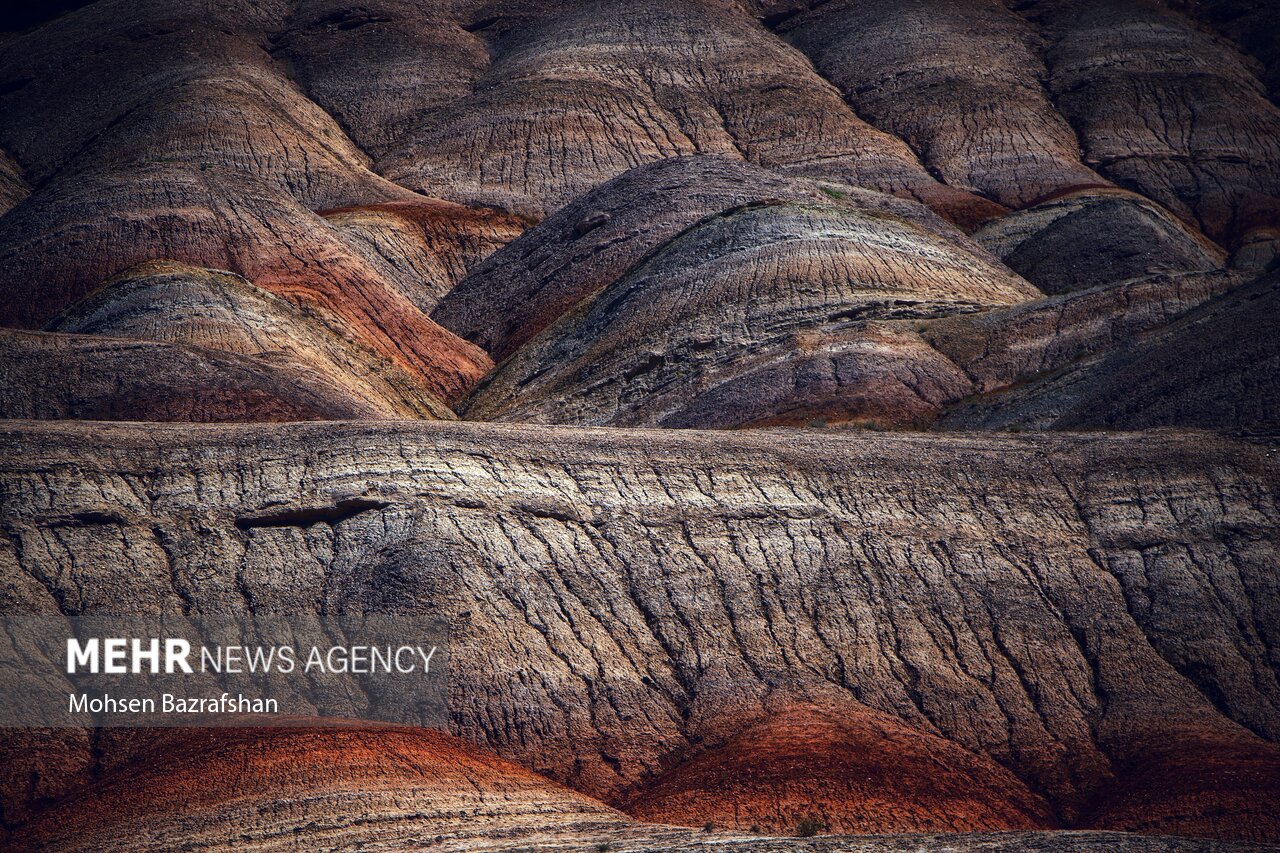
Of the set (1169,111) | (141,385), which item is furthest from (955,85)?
(141,385)

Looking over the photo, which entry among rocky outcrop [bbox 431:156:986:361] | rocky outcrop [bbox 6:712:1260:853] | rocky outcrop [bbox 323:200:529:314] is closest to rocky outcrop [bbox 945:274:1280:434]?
rocky outcrop [bbox 431:156:986:361]

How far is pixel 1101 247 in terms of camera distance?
A: 69.3 meters

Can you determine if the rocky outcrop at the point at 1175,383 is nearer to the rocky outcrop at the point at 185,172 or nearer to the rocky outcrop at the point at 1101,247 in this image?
the rocky outcrop at the point at 1101,247

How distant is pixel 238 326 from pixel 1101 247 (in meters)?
34.3

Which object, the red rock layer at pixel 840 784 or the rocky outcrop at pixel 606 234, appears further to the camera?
the rocky outcrop at pixel 606 234

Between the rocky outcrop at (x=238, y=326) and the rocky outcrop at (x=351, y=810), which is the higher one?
the rocky outcrop at (x=238, y=326)

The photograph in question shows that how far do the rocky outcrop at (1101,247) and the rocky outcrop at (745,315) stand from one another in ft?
16.8

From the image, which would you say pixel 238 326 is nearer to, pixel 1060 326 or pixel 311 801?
pixel 1060 326

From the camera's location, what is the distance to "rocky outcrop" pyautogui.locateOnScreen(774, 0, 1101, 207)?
8750cm

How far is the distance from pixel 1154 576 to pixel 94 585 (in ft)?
74.1

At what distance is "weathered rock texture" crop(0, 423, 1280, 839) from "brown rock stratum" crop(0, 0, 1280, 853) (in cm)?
9

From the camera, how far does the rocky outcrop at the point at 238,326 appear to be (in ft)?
177

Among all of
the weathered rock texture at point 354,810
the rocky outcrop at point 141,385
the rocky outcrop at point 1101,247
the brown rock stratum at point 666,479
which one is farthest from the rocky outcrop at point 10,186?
the weathered rock texture at point 354,810

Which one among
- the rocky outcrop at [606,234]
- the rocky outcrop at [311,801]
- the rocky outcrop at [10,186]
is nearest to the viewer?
the rocky outcrop at [311,801]
